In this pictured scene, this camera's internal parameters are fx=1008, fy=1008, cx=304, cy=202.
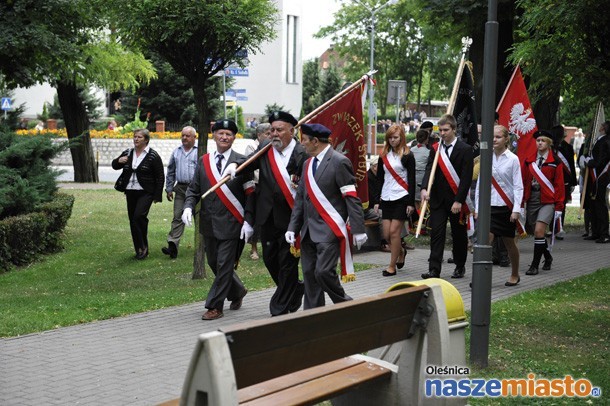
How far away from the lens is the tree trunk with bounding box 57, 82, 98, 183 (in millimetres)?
28109

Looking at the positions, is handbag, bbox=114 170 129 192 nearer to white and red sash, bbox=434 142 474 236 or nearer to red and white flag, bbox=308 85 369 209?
white and red sash, bbox=434 142 474 236

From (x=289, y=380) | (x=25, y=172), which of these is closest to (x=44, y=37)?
(x=25, y=172)

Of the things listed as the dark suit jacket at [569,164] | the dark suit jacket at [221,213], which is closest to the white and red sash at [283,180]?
the dark suit jacket at [221,213]

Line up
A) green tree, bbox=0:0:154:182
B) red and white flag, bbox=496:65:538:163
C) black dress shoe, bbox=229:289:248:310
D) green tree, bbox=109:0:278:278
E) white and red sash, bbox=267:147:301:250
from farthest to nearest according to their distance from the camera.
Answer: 1. green tree, bbox=0:0:154:182
2. red and white flag, bbox=496:65:538:163
3. green tree, bbox=109:0:278:278
4. black dress shoe, bbox=229:289:248:310
5. white and red sash, bbox=267:147:301:250

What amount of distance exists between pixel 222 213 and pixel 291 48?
178ft

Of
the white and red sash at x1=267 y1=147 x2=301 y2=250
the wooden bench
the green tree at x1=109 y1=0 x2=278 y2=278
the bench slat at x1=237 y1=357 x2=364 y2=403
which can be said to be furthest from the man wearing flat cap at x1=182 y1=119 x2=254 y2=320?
the bench slat at x1=237 y1=357 x2=364 y2=403

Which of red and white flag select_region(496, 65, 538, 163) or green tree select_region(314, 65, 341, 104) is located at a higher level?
green tree select_region(314, 65, 341, 104)

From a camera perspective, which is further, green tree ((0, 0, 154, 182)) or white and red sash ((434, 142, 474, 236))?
green tree ((0, 0, 154, 182))

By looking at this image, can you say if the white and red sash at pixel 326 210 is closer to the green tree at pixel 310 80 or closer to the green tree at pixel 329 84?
the green tree at pixel 329 84

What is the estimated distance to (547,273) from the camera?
13609 millimetres

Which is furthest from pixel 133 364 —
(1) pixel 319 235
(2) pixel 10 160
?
(2) pixel 10 160

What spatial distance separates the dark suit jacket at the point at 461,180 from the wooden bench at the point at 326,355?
6355 millimetres

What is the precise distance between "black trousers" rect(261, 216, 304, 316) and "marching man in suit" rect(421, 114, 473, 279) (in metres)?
2.95

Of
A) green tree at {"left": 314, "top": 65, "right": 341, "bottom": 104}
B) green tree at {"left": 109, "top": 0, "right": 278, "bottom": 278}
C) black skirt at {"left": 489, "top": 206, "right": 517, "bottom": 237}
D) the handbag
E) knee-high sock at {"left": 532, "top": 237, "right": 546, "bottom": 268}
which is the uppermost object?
green tree at {"left": 314, "top": 65, "right": 341, "bottom": 104}
